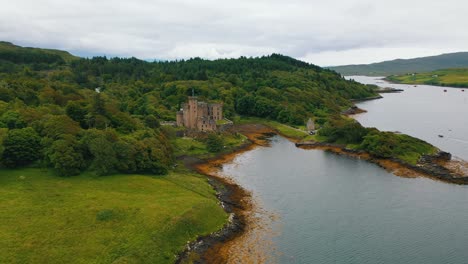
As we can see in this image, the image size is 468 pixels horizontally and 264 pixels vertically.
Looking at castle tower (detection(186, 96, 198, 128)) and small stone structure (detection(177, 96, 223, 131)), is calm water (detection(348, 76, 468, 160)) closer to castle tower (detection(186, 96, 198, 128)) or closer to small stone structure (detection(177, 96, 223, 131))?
small stone structure (detection(177, 96, 223, 131))

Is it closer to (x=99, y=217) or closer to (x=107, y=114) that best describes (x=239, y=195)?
(x=99, y=217)

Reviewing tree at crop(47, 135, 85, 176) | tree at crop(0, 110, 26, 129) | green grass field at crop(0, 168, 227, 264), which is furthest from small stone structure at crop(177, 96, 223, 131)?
tree at crop(0, 110, 26, 129)

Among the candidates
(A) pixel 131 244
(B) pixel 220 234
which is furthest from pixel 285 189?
(A) pixel 131 244

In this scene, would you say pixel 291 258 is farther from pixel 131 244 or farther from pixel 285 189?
pixel 285 189

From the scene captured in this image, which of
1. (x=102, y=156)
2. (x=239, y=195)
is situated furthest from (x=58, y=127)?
(x=239, y=195)

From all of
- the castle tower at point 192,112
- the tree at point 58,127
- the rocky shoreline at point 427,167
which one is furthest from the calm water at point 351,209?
the tree at point 58,127

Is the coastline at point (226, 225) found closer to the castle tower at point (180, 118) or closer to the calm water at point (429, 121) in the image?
the castle tower at point (180, 118)
